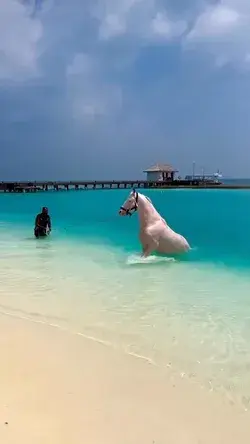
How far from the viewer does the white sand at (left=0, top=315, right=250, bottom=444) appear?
3600 millimetres

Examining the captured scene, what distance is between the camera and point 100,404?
4.10 metres

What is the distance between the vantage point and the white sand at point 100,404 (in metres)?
3.60

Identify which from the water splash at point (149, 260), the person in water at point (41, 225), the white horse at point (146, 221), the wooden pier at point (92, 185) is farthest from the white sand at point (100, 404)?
the wooden pier at point (92, 185)

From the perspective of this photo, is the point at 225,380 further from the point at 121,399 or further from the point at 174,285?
the point at 174,285

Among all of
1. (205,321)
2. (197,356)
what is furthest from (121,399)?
(205,321)

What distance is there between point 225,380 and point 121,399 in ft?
3.99

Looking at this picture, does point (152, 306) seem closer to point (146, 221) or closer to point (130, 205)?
point (146, 221)

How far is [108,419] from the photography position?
3.85 metres

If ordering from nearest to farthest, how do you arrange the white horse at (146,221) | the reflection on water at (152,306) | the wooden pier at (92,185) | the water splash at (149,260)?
the reflection on water at (152,306) → the water splash at (149,260) → the white horse at (146,221) → the wooden pier at (92,185)

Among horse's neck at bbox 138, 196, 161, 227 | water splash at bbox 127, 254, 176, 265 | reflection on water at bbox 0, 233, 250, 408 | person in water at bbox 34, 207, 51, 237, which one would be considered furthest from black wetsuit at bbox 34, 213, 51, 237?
horse's neck at bbox 138, 196, 161, 227

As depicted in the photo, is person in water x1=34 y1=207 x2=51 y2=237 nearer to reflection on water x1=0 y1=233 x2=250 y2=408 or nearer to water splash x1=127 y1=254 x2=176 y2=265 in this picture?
reflection on water x1=0 y1=233 x2=250 y2=408

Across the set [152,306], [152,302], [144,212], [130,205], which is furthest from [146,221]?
[152,306]

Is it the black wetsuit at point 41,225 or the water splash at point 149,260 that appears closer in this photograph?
the water splash at point 149,260

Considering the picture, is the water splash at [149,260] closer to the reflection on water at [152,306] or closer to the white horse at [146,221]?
the reflection on water at [152,306]
